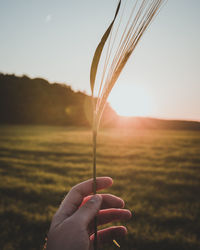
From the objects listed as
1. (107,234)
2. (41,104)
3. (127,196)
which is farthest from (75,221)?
(41,104)

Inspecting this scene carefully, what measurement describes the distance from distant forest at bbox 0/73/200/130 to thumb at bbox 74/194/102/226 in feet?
70.6

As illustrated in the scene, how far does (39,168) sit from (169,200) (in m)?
3.38

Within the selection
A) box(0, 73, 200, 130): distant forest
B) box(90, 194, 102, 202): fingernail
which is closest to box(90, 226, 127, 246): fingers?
box(90, 194, 102, 202): fingernail

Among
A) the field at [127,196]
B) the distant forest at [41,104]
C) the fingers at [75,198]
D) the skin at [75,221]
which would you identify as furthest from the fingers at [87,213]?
the distant forest at [41,104]

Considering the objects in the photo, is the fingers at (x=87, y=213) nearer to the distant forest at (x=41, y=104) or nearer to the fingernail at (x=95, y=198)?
the fingernail at (x=95, y=198)

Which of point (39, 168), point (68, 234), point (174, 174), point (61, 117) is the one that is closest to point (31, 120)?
point (61, 117)

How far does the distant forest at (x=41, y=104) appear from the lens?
24547mm

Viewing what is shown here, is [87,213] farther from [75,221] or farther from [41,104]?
[41,104]

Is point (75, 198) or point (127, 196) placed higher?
point (75, 198)

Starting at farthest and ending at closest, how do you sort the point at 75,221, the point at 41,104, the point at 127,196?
the point at 41,104 → the point at 127,196 → the point at 75,221

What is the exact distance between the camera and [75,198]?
40.1 inches

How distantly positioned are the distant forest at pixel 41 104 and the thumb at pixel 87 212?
848 inches

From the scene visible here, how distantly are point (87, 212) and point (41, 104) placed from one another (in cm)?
2854

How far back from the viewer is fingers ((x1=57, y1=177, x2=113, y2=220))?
0.92 meters
